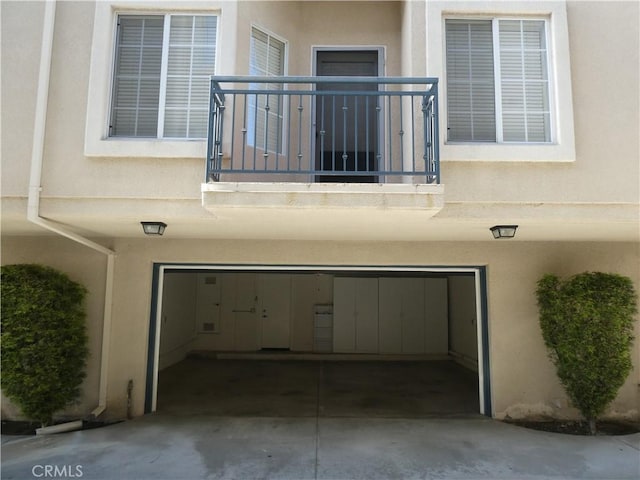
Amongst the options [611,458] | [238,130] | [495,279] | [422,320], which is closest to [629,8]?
[495,279]

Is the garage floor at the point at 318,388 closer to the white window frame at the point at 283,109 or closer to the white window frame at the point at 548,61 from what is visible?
the white window frame at the point at 283,109

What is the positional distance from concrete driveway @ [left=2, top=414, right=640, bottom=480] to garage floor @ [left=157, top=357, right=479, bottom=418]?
66 centimetres

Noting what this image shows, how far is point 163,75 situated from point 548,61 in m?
4.53

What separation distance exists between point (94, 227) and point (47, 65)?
192cm

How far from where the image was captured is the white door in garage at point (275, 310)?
12.4m

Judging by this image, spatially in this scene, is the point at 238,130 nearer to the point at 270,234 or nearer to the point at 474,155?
the point at 270,234

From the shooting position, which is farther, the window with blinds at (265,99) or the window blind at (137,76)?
the window with blinds at (265,99)

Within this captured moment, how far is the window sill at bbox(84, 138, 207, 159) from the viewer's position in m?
4.74

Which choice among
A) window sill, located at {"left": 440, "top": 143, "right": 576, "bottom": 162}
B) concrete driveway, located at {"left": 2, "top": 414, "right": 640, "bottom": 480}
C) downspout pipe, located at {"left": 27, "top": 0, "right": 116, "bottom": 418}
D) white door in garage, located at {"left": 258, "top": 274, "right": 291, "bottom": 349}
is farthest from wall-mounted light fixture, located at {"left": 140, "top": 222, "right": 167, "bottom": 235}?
white door in garage, located at {"left": 258, "top": 274, "right": 291, "bottom": 349}

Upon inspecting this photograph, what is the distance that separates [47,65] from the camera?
4.86 meters

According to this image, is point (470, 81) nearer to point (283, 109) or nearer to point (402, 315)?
point (283, 109)

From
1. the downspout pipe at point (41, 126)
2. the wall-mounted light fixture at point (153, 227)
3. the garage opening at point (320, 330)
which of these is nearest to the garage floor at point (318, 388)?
the garage opening at point (320, 330)

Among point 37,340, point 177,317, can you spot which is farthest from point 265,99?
point 177,317

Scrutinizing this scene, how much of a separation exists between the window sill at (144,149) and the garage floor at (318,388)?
161 inches
